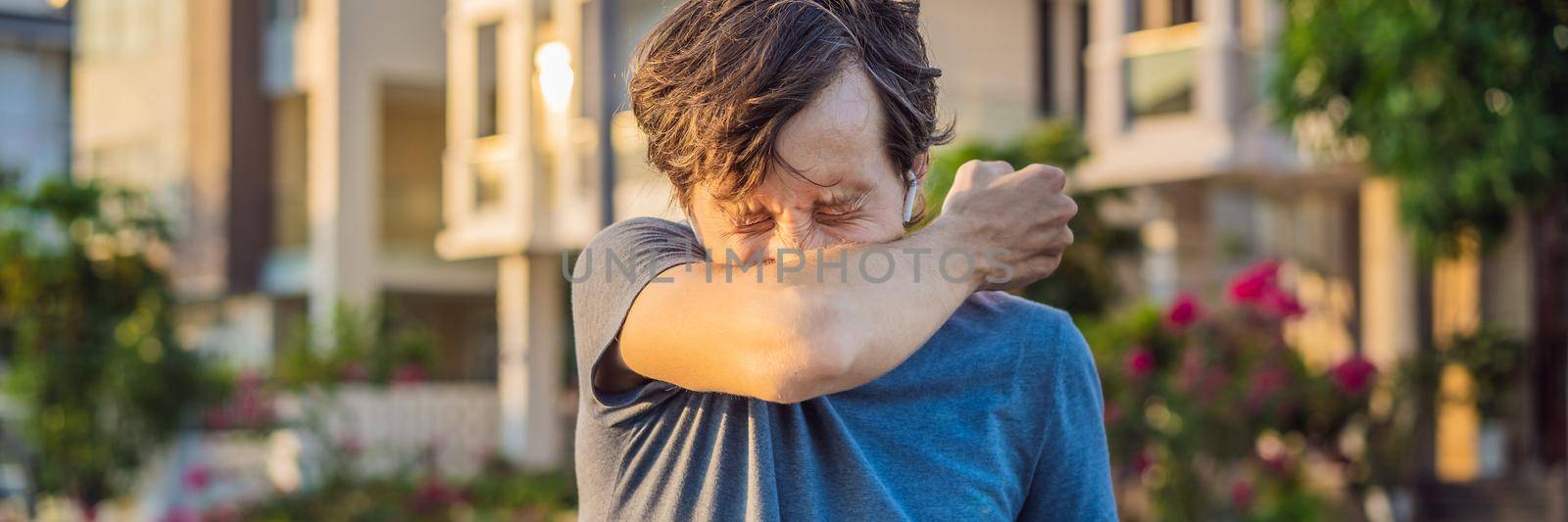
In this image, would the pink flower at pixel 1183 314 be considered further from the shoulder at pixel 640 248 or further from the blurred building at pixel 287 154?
the blurred building at pixel 287 154

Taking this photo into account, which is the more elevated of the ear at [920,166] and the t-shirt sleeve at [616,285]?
the ear at [920,166]

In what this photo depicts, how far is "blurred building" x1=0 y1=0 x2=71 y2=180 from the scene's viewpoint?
90.2 ft

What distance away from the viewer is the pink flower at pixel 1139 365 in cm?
841

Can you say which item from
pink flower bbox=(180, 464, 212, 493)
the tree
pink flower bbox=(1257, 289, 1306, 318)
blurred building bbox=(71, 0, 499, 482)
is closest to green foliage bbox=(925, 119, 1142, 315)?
pink flower bbox=(1257, 289, 1306, 318)

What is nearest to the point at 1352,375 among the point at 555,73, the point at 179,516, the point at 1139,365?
the point at 1139,365

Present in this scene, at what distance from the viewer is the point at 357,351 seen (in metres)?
16.7

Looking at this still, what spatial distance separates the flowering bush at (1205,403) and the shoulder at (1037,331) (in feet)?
21.7

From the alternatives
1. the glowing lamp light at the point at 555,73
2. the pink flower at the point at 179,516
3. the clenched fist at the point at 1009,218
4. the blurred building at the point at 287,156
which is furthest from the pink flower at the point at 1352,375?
the clenched fist at the point at 1009,218

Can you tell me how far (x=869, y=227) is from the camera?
1.53m

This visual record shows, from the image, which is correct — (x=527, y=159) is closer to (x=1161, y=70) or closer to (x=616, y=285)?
(x=1161, y=70)

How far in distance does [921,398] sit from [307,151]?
21.0m

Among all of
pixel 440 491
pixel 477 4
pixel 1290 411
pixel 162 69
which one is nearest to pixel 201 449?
pixel 440 491

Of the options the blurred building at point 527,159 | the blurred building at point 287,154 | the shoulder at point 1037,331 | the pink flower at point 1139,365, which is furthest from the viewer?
the blurred building at point 287,154

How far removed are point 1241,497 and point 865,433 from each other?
297 inches
